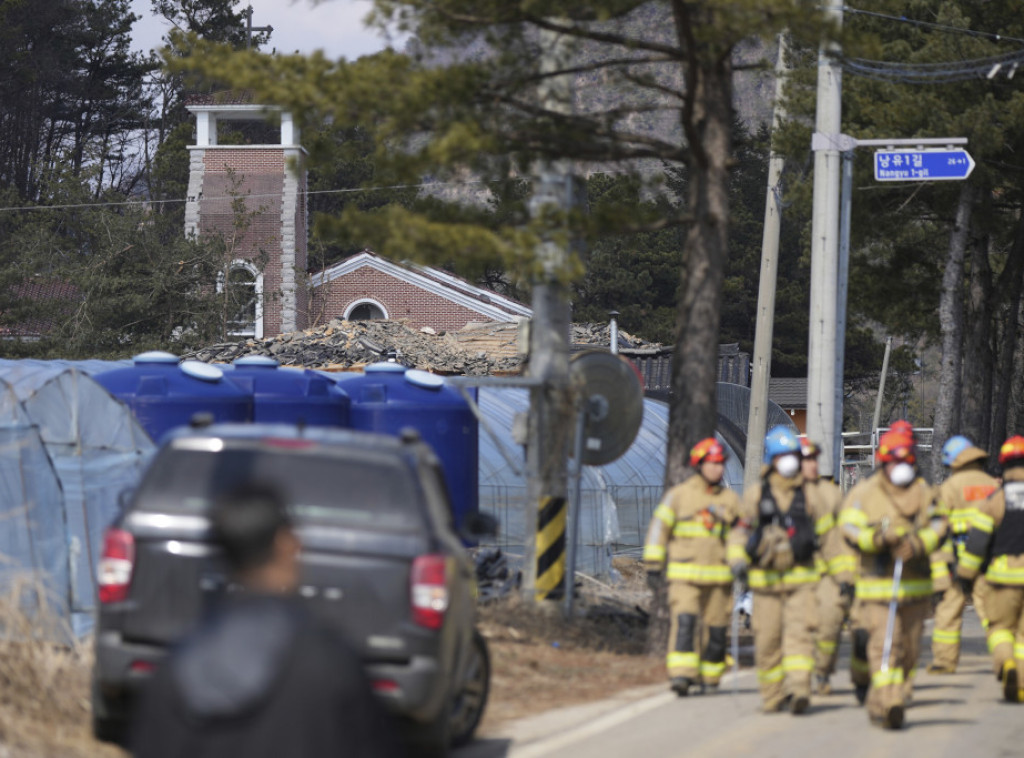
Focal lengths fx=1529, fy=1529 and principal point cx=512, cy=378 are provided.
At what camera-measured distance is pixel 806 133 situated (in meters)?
24.9

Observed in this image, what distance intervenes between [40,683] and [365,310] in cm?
4883

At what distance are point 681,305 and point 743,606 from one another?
20.4 feet

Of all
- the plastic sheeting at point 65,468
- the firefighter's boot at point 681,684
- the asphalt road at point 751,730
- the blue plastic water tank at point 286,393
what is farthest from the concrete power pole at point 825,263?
the plastic sheeting at point 65,468

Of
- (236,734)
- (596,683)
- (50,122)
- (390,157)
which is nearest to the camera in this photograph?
(236,734)

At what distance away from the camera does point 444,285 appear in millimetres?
56375

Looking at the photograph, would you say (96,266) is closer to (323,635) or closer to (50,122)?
(50,122)

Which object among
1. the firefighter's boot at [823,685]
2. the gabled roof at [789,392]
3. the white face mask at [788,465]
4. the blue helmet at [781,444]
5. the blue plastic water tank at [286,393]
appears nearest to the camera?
the white face mask at [788,465]

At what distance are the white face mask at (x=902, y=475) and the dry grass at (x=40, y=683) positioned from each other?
→ 17.6ft

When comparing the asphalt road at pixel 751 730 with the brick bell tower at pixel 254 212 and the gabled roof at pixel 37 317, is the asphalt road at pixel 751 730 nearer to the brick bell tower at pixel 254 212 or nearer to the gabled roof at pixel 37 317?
the gabled roof at pixel 37 317

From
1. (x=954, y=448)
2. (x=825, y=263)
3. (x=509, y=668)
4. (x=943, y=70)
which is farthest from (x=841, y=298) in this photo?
(x=943, y=70)

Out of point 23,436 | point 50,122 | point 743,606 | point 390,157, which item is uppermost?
point 50,122

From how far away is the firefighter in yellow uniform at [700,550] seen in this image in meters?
11.4

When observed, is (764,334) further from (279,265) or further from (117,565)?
(279,265)

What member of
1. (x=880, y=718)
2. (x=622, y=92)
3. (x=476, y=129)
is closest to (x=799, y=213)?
(x=622, y=92)
